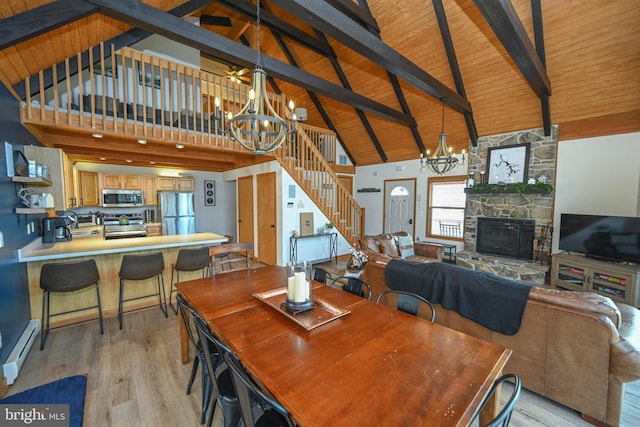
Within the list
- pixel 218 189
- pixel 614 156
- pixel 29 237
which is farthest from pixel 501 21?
pixel 218 189

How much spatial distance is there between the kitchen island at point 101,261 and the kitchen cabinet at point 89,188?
A: 10.1 feet

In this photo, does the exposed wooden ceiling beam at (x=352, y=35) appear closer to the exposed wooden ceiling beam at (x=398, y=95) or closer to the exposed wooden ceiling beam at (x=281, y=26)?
the exposed wooden ceiling beam at (x=398, y=95)

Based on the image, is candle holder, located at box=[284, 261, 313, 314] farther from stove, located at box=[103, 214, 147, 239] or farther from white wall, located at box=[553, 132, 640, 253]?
white wall, located at box=[553, 132, 640, 253]

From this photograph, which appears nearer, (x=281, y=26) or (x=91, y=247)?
(x=91, y=247)

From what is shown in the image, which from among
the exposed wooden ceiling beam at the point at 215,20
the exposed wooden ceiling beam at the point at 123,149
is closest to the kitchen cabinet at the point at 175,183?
the exposed wooden ceiling beam at the point at 123,149

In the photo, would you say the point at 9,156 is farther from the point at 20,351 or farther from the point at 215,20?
the point at 215,20

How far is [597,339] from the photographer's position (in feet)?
5.57

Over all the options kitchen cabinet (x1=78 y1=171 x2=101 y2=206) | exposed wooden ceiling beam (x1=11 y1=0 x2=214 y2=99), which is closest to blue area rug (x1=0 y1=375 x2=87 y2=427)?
exposed wooden ceiling beam (x1=11 y1=0 x2=214 y2=99)

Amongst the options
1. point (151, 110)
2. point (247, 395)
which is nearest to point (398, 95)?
point (151, 110)

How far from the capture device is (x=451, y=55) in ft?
15.1

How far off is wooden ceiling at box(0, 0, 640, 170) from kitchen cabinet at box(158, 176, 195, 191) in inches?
44.5

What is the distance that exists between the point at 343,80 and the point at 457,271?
18.1 ft

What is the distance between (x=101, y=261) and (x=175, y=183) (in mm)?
4178

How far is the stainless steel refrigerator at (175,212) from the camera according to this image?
21.4 feet
